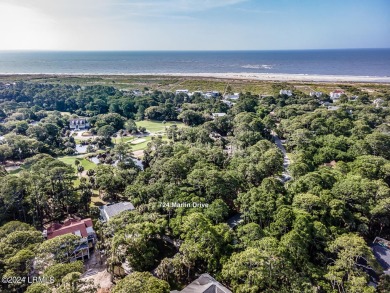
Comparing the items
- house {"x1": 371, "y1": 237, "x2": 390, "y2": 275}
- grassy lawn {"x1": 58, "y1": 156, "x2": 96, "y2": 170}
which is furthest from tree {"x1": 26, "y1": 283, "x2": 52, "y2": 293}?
grassy lawn {"x1": 58, "y1": 156, "x2": 96, "y2": 170}

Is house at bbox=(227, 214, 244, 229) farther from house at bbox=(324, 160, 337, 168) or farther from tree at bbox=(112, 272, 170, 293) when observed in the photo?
house at bbox=(324, 160, 337, 168)

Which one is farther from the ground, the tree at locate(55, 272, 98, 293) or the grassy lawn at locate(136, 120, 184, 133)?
the grassy lawn at locate(136, 120, 184, 133)

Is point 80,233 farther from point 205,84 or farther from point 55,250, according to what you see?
point 205,84

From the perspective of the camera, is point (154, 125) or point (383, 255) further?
point (154, 125)

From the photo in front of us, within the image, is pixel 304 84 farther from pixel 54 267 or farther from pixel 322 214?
pixel 54 267

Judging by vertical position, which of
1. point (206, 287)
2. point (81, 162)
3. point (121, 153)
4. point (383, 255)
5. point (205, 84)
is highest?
point (205, 84)

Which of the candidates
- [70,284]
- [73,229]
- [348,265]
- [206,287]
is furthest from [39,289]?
[348,265]

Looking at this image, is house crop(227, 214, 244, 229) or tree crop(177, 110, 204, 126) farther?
tree crop(177, 110, 204, 126)

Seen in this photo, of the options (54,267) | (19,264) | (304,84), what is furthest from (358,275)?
(304,84)
